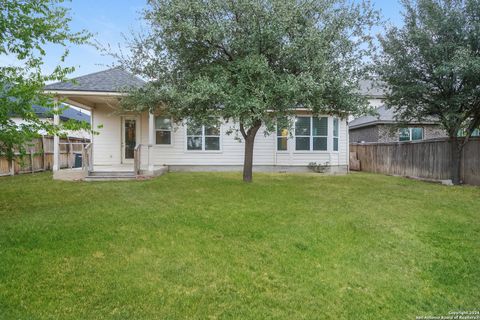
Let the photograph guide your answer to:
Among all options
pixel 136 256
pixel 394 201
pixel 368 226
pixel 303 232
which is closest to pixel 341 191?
pixel 394 201

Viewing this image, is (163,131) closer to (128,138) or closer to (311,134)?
(128,138)

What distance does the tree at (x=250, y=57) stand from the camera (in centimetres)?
761

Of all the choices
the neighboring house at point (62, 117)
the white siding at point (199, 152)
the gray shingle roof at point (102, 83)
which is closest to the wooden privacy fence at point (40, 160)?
the neighboring house at point (62, 117)

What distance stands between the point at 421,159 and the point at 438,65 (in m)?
3.99

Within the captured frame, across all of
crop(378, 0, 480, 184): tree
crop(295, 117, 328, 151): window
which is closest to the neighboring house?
crop(295, 117, 328, 151): window

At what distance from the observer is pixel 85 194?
7996 mm

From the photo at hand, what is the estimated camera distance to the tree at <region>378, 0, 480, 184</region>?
9.44 m

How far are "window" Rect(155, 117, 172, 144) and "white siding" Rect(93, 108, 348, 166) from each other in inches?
8.5

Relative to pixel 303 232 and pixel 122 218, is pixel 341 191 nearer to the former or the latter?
pixel 303 232

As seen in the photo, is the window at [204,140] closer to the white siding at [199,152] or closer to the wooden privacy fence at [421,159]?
the white siding at [199,152]

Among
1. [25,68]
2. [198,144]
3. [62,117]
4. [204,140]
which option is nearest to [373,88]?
[204,140]

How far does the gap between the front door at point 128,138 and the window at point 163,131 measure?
35.6 inches

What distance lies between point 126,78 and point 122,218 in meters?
9.04

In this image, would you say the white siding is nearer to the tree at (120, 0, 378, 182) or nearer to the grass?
the tree at (120, 0, 378, 182)
